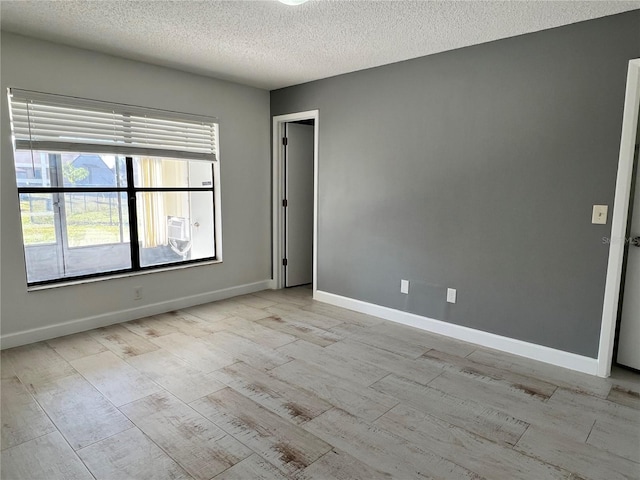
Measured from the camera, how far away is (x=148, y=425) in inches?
87.6

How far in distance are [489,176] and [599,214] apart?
82 centimetres

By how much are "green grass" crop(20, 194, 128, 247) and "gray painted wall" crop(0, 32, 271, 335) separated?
0.51ft

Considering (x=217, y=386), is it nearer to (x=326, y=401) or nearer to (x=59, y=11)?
(x=326, y=401)

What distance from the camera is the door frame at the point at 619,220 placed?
2.59 m

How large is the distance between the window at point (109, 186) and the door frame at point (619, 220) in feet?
12.3

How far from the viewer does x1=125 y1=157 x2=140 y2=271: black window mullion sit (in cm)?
386

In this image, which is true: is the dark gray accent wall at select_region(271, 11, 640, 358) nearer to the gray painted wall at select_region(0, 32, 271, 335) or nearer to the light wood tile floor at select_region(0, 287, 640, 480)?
the light wood tile floor at select_region(0, 287, 640, 480)

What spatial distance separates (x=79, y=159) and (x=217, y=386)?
8.05 ft

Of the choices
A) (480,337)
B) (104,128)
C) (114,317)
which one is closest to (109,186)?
(104,128)

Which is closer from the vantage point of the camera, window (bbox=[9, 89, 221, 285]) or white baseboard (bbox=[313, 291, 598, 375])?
white baseboard (bbox=[313, 291, 598, 375])

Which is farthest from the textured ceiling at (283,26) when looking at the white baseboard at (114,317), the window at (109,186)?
the white baseboard at (114,317)

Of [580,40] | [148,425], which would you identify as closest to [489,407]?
[148,425]

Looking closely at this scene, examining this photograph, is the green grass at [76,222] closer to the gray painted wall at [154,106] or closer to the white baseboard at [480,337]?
the gray painted wall at [154,106]

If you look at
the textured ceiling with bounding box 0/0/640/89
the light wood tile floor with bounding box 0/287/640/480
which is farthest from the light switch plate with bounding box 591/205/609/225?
the textured ceiling with bounding box 0/0/640/89
